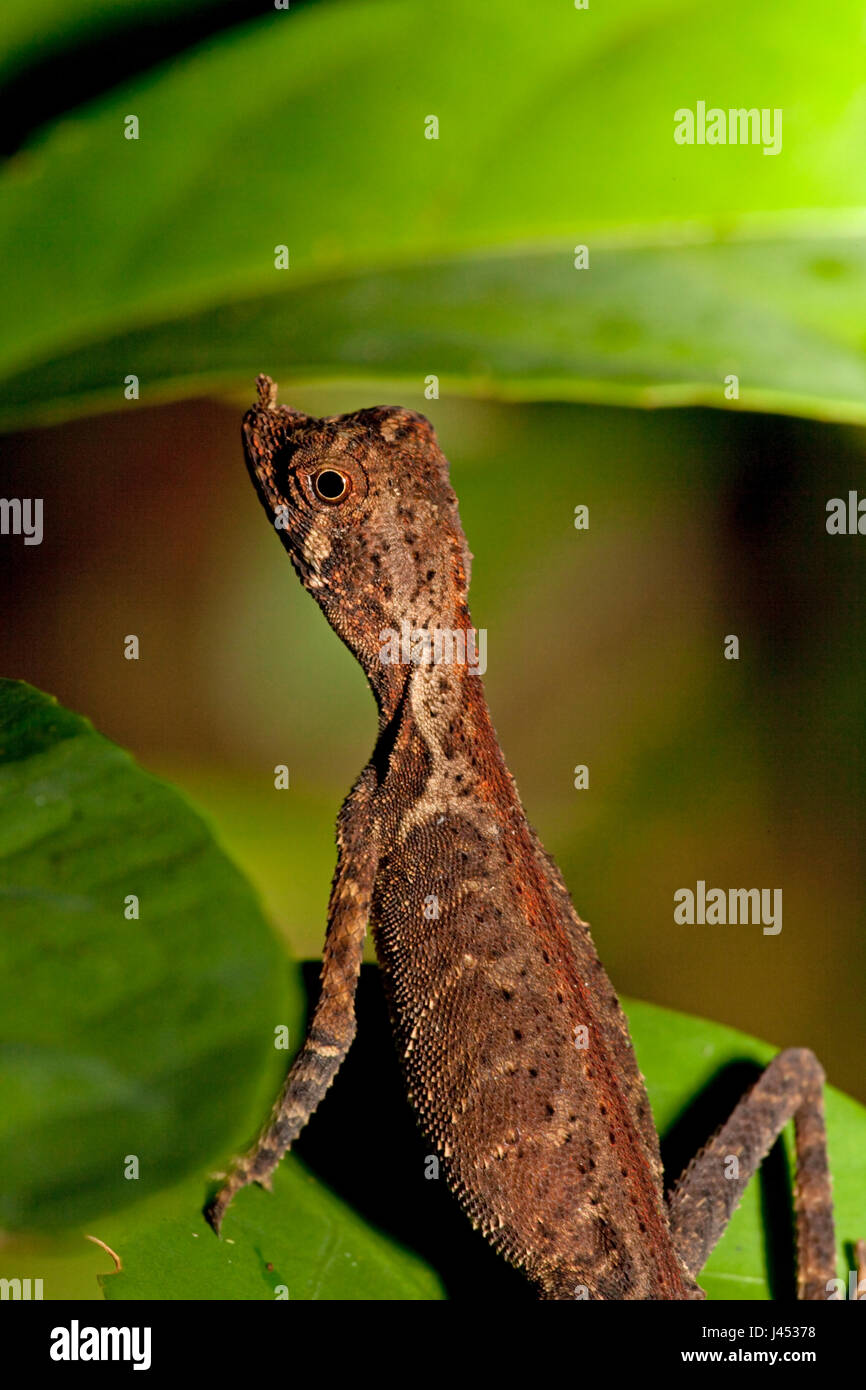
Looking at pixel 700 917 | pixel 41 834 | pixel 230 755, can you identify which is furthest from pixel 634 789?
pixel 41 834

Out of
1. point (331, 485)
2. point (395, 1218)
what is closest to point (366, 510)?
point (331, 485)

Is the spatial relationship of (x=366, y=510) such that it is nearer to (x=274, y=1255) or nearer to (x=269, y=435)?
(x=269, y=435)

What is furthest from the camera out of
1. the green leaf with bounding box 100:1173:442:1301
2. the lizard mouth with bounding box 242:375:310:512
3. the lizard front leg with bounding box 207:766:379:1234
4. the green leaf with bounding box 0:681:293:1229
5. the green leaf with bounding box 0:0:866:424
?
the lizard mouth with bounding box 242:375:310:512
